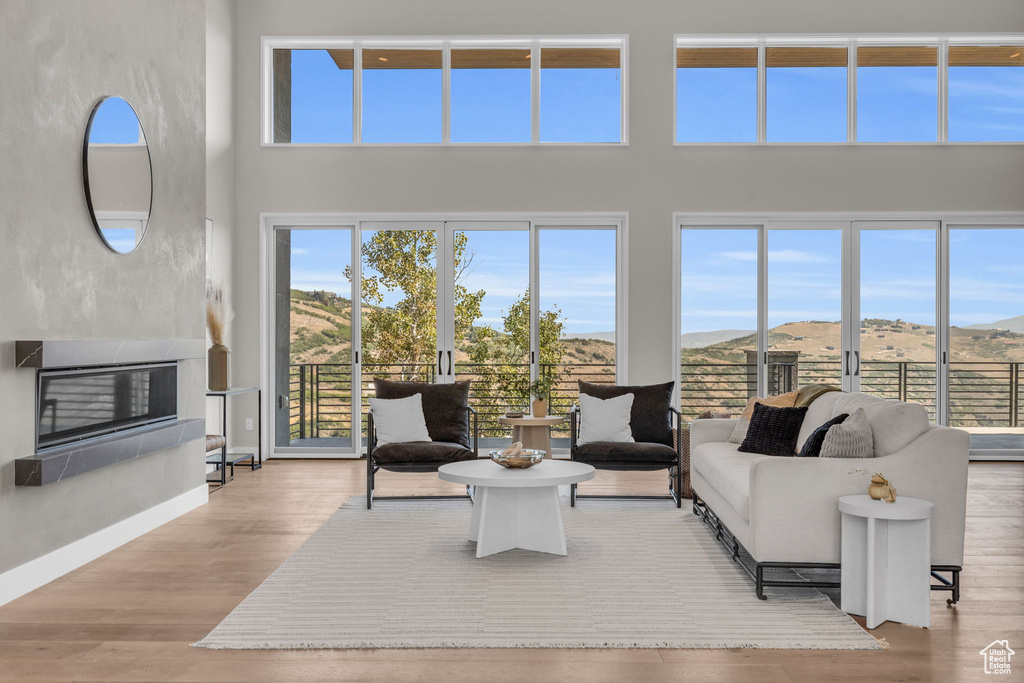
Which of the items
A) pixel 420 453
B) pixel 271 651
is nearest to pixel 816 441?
pixel 420 453

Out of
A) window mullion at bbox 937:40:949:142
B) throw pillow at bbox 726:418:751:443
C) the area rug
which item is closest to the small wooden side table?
throw pillow at bbox 726:418:751:443

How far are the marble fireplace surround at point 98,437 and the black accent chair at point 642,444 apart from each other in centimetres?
264

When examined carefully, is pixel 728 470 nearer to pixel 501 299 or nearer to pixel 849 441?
pixel 849 441

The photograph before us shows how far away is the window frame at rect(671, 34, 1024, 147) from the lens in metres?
7.00

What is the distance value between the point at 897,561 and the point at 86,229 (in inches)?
162

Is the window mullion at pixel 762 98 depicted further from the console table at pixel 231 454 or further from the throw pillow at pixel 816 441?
the console table at pixel 231 454

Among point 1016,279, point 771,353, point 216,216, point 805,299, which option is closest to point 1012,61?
point 1016,279

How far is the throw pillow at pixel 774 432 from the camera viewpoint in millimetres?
4363

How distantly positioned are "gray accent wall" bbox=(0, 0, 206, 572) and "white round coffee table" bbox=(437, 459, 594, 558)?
1985 mm

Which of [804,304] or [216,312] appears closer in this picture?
[216,312]

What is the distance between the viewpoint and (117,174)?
162 inches

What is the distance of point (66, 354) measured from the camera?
361 centimetres

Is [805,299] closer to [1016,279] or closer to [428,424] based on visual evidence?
[1016,279]

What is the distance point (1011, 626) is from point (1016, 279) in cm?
530
